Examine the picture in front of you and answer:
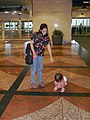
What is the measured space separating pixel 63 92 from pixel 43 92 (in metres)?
0.45

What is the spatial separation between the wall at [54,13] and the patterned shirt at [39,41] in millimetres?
11553

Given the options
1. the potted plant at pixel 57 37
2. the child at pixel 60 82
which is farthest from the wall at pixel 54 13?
the child at pixel 60 82

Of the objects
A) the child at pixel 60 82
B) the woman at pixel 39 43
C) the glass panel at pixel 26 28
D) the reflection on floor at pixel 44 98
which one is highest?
the glass panel at pixel 26 28

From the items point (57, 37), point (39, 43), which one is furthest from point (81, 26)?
point (39, 43)

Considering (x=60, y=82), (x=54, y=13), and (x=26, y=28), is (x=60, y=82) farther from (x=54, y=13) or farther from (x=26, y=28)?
(x=26, y=28)

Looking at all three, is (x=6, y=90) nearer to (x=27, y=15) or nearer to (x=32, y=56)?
(x=32, y=56)

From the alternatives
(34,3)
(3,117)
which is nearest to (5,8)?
(34,3)

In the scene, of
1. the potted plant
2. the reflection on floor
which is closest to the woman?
the reflection on floor

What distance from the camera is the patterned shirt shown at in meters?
4.59

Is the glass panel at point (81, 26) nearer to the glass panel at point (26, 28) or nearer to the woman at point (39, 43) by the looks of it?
the glass panel at point (26, 28)

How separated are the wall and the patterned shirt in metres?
11.6

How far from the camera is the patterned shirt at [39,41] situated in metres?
4.59

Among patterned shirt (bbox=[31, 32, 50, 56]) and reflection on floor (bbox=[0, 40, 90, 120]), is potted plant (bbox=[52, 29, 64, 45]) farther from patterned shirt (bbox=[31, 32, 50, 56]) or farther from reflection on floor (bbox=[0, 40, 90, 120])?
patterned shirt (bbox=[31, 32, 50, 56])

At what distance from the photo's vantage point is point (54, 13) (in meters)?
15.9
